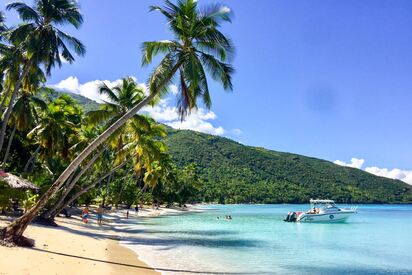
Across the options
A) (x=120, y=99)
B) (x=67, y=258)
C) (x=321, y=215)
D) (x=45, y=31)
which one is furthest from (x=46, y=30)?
(x=321, y=215)

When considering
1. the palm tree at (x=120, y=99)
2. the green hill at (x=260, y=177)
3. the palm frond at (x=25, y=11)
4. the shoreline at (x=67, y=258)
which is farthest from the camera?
the green hill at (x=260, y=177)

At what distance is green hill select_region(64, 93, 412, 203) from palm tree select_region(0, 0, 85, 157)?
10748 cm

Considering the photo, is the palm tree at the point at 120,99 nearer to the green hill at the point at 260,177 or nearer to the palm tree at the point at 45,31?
the palm tree at the point at 45,31

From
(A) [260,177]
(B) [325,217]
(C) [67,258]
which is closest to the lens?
(C) [67,258]

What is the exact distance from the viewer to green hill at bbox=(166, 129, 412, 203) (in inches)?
5748

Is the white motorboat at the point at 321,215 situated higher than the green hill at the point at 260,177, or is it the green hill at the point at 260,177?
the green hill at the point at 260,177

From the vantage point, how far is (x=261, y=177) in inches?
6693

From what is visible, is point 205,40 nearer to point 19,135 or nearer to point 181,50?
point 181,50

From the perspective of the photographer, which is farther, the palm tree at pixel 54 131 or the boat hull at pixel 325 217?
the boat hull at pixel 325 217

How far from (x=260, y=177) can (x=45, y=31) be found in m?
156

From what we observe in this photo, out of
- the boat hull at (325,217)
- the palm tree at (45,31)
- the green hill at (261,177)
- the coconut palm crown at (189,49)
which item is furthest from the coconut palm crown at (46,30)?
the green hill at (261,177)

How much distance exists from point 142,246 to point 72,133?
14715 millimetres

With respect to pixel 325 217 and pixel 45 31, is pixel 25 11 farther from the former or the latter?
pixel 325 217

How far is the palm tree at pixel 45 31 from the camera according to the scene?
1856 cm
